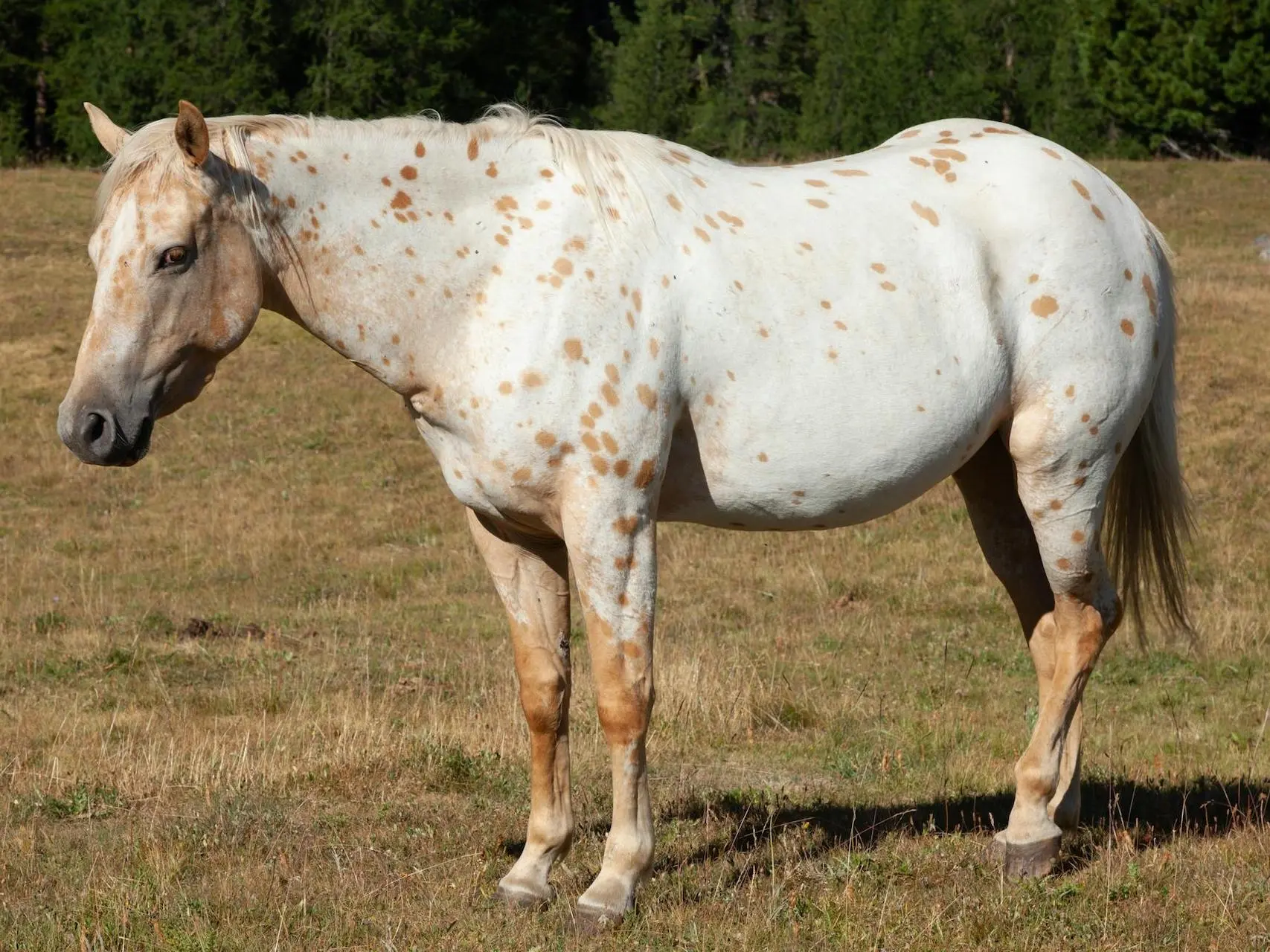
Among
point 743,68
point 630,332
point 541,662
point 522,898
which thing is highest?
point 630,332

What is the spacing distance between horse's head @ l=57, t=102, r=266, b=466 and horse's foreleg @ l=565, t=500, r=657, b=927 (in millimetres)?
1191

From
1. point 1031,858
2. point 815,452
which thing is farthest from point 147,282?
point 1031,858

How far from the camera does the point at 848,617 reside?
9.07 metres

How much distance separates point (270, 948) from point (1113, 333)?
128 inches

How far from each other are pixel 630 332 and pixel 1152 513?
7.92 ft

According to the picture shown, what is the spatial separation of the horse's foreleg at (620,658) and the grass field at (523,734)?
0.48ft

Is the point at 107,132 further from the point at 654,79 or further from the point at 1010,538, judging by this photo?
the point at 654,79

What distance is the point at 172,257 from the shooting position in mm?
3939

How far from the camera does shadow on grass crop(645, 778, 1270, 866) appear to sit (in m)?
5.14

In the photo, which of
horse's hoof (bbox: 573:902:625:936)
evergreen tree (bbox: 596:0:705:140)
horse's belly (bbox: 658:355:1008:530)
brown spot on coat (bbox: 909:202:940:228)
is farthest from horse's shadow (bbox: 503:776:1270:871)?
evergreen tree (bbox: 596:0:705:140)

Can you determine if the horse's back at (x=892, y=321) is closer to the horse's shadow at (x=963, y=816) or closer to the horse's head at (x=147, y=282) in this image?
the horse's shadow at (x=963, y=816)

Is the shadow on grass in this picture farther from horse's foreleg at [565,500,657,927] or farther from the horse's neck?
the horse's neck

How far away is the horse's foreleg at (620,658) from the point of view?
4207mm

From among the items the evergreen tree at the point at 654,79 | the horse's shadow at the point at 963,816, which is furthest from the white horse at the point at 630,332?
the evergreen tree at the point at 654,79
